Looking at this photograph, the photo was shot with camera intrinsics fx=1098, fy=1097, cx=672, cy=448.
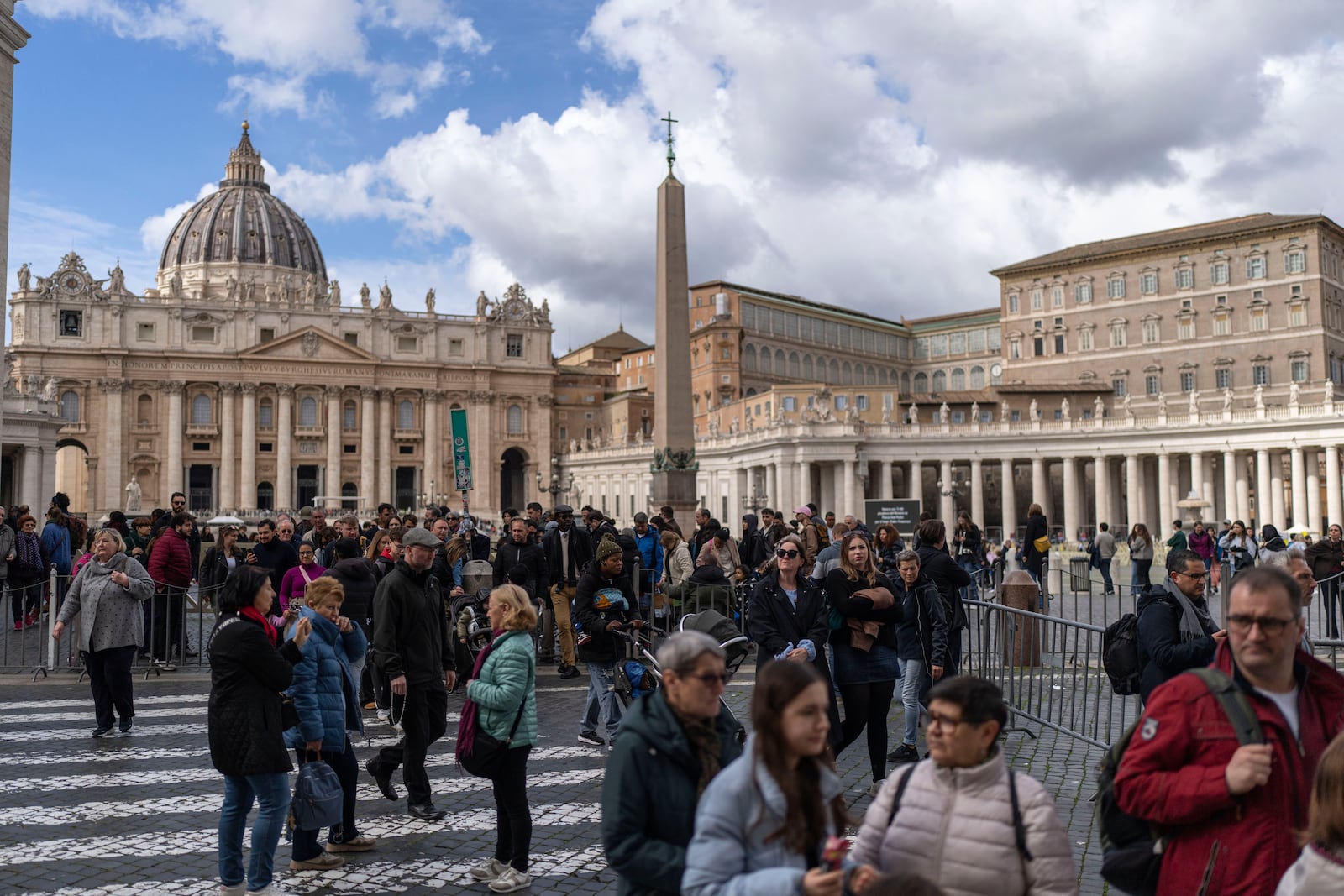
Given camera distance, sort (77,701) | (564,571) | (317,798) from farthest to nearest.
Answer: (564,571) → (77,701) → (317,798)

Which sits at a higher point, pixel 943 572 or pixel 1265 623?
pixel 1265 623

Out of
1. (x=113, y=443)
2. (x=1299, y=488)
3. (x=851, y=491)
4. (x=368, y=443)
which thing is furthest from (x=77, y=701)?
(x=368, y=443)

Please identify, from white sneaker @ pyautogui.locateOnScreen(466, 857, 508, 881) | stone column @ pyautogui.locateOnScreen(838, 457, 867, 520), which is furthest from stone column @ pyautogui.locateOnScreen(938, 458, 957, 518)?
white sneaker @ pyautogui.locateOnScreen(466, 857, 508, 881)

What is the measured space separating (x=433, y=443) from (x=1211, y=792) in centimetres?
7920

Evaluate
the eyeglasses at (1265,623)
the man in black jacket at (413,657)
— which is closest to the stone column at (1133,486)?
the man in black jacket at (413,657)

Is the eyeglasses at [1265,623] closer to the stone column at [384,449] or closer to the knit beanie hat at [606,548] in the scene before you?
the knit beanie hat at [606,548]

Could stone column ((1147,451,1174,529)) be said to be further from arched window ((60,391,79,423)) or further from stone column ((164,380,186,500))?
arched window ((60,391,79,423))

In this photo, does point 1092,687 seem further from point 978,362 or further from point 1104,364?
point 978,362

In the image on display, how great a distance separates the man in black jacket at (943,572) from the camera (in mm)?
8625

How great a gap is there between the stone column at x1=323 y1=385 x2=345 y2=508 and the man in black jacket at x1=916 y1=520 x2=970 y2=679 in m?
72.3

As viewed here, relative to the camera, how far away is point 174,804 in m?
7.17

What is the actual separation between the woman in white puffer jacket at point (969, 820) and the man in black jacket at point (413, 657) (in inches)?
161

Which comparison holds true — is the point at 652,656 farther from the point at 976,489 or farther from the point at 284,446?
the point at 284,446

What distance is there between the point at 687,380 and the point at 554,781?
14.4m
